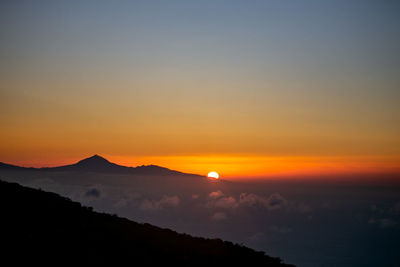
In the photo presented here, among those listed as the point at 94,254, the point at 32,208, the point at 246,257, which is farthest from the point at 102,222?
the point at 246,257

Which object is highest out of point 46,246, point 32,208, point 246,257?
→ point 32,208

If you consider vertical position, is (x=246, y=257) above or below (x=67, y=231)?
below

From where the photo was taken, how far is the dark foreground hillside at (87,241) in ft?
77.9

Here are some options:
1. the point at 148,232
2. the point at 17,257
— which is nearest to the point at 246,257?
the point at 148,232

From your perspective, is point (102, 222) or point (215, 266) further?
point (102, 222)

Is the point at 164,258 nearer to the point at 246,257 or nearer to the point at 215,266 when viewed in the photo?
the point at 215,266

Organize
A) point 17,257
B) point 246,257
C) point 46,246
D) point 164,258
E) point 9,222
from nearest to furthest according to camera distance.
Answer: point 17,257
point 46,246
point 164,258
point 9,222
point 246,257

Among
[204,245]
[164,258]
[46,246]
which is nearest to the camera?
[46,246]

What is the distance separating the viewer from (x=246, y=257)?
30.1m

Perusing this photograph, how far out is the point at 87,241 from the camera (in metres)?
26.9

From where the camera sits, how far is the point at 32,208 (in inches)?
1296

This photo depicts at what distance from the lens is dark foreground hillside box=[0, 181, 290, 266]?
23734 mm

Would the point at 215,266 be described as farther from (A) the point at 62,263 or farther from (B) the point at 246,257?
(A) the point at 62,263

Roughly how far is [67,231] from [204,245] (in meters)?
12.0
